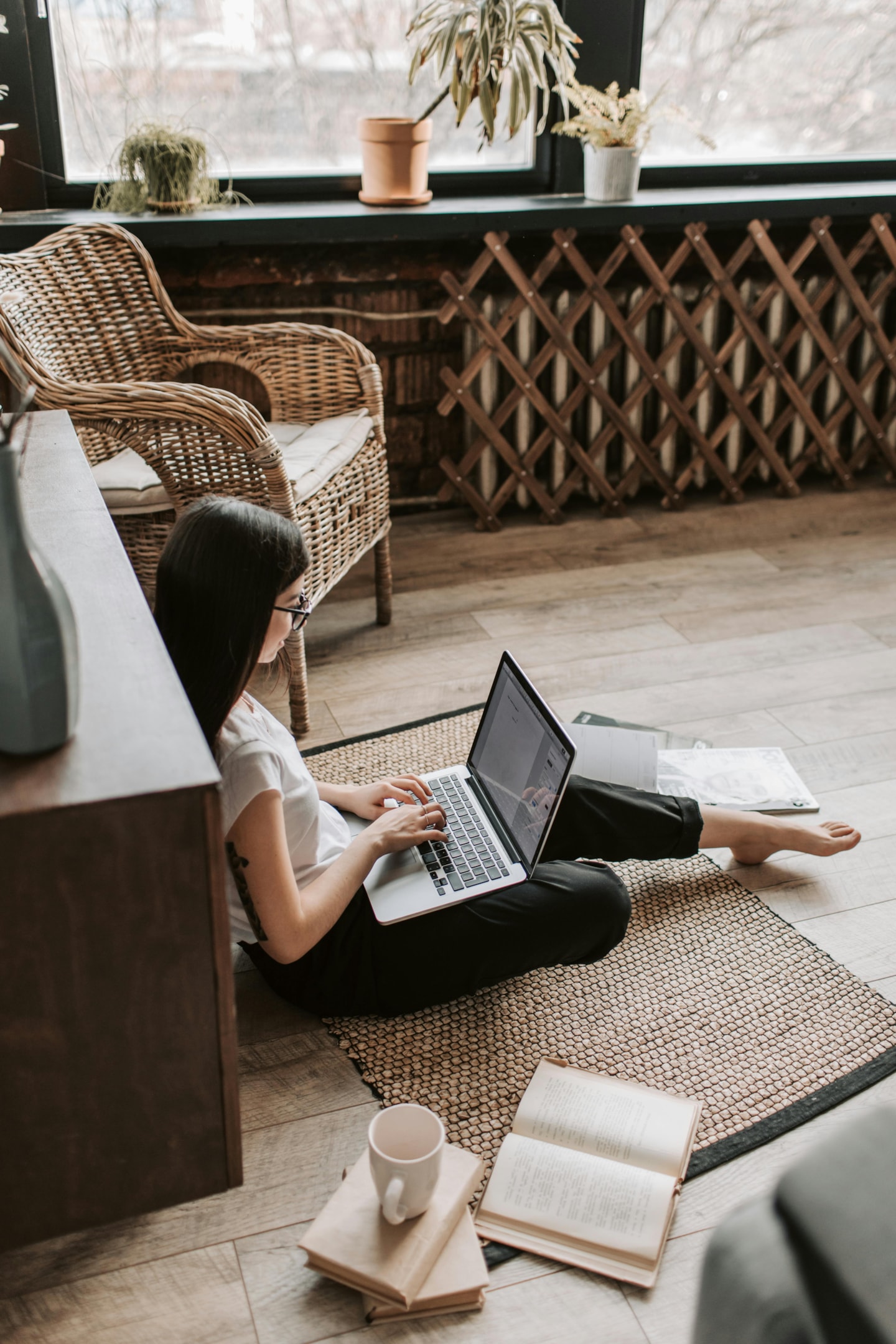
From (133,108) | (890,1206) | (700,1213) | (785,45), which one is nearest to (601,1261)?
(700,1213)

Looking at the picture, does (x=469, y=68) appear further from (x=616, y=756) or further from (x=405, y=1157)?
(x=405, y=1157)

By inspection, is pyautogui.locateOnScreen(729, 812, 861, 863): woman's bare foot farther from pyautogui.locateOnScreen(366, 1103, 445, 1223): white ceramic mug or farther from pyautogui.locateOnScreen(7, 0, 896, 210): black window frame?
pyautogui.locateOnScreen(7, 0, 896, 210): black window frame

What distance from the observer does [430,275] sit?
2852mm

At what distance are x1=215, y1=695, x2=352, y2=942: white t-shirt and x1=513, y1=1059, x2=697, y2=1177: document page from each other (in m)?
0.36

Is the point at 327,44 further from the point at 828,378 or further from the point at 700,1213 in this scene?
the point at 700,1213

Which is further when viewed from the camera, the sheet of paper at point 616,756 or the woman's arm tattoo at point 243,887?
the sheet of paper at point 616,756

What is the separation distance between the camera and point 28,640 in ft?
2.78

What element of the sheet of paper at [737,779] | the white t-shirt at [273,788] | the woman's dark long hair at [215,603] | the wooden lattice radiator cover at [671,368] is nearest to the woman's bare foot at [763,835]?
the sheet of paper at [737,779]

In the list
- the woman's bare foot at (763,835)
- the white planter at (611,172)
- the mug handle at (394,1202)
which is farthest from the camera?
the white planter at (611,172)

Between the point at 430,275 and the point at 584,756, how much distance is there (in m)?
1.53

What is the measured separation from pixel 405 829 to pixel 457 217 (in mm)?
1768

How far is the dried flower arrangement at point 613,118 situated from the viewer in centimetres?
264

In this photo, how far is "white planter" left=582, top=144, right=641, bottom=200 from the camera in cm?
272

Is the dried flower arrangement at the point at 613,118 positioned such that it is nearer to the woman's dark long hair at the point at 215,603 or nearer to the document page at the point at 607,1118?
the woman's dark long hair at the point at 215,603
